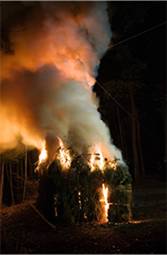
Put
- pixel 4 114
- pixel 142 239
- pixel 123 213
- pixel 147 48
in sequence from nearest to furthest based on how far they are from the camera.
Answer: pixel 142 239, pixel 123 213, pixel 4 114, pixel 147 48

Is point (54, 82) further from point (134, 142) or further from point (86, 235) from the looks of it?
point (134, 142)

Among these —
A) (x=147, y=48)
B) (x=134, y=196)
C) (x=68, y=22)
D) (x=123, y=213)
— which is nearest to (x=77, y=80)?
(x=68, y=22)

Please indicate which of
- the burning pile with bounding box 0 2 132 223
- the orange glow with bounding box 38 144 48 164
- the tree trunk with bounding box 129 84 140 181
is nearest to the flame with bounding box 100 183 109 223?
the burning pile with bounding box 0 2 132 223

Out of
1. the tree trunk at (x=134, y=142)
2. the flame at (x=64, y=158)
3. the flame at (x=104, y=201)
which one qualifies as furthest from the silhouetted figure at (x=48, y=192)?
the tree trunk at (x=134, y=142)

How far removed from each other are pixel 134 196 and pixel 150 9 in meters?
11.9

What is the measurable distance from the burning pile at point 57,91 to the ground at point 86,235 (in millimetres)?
1907

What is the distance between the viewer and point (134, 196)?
22562 millimetres

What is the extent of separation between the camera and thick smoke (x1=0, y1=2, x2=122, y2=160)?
51.8 ft

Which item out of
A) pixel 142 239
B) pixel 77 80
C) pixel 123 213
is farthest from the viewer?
pixel 77 80

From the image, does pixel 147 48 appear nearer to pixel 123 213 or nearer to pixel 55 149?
pixel 55 149

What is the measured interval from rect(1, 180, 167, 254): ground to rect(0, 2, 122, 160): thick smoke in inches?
117

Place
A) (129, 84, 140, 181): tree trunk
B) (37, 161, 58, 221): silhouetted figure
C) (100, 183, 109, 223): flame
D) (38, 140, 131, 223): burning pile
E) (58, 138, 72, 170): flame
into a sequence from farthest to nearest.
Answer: (129, 84, 140, 181): tree trunk
(37, 161, 58, 221): silhouetted figure
(58, 138, 72, 170): flame
(100, 183, 109, 223): flame
(38, 140, 131, 223): burning pile

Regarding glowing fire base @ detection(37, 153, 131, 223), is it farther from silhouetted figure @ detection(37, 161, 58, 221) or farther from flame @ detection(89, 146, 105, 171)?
silhouetted figure @ detection(37, 161, 58, 221)

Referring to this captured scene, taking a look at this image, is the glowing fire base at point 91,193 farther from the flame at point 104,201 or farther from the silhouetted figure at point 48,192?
the silhouetted figure at point 48,192
